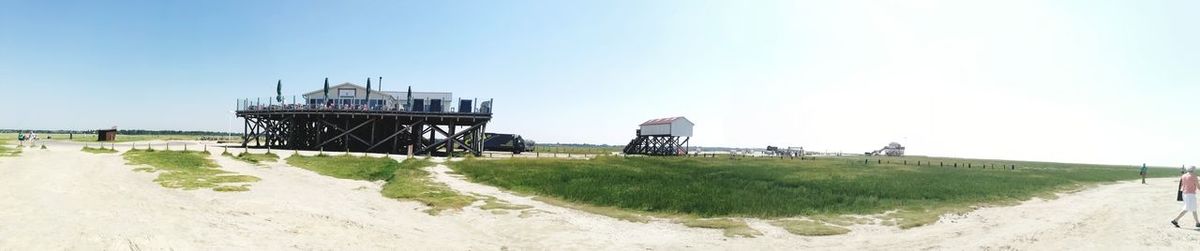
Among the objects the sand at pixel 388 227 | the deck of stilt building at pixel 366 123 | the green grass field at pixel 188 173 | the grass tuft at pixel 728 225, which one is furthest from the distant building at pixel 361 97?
the grass tuft at pixel 728 225

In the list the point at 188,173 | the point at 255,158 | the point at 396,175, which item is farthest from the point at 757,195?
the point at 255,158

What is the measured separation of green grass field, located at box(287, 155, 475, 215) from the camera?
19641 mm

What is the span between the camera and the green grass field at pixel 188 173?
20.0 m

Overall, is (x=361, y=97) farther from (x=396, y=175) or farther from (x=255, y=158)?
(x=396, y=175)

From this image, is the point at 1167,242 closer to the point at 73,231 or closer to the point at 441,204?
the point at 441,204

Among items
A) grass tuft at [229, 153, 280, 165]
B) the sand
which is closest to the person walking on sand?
the sand

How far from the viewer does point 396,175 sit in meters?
29.3

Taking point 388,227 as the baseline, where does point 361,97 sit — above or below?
above

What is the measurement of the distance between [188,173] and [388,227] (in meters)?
16.7

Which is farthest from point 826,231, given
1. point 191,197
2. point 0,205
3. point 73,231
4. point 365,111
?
point 365,111

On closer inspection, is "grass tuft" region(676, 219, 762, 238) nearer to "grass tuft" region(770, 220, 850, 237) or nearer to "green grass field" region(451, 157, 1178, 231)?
"grass tuft" region(770, 220, 850, 237)

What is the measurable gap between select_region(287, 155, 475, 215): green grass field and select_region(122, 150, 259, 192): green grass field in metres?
4.98

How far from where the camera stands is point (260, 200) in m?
16.8

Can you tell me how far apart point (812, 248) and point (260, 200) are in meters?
16.0
